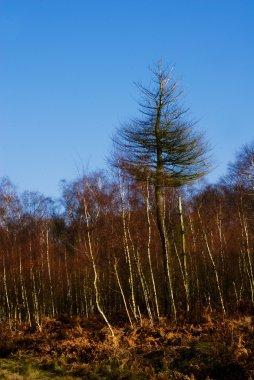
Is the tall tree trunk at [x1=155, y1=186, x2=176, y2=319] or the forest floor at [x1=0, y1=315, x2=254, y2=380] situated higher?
the tall tree trunk at [x1=155, y1=186, x2=176, y2=319]

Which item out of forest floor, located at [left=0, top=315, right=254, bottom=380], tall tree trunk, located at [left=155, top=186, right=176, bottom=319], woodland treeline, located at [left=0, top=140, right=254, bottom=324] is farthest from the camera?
woodland treeline, located at [left=0, top=140, right=254, bottom=324]

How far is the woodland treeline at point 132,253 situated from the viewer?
75.2 feet

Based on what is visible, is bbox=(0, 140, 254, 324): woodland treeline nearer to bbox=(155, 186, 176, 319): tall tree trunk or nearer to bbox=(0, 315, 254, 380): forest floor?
bbox=(155, 186, 176, 319): tall tree trunk

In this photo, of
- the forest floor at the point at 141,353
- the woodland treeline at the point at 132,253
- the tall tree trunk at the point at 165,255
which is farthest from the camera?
the woodland treeline at the point at 132,253

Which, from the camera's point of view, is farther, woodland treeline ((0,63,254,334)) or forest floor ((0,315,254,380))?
woodland treeline ((0,63,254,334))

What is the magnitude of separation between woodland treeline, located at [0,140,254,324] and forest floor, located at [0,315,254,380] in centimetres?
531

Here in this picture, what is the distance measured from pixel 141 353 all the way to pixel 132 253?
1469cm

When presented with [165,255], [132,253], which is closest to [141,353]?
[165,255]

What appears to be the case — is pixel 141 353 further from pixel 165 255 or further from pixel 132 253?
pixel 132 253

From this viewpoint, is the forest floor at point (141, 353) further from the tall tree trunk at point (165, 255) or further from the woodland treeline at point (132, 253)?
the woodland treeline at point (132, 253)

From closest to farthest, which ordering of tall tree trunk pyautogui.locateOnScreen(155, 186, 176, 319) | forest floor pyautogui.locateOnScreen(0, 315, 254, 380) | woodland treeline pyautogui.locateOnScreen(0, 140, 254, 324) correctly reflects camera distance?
forest floor pyautogui.locateOnScreen(0, 315, 254, 380) < tall tree trunk pyautogui.locateOnScreen(155, 186, 176, 319) < woodland treeline pyautogui.locateOnScreen(0, 140, 254, 324)

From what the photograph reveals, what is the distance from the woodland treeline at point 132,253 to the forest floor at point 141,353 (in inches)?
209

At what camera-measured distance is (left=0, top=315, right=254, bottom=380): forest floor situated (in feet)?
37.4

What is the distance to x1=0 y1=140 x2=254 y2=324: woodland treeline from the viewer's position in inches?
902
